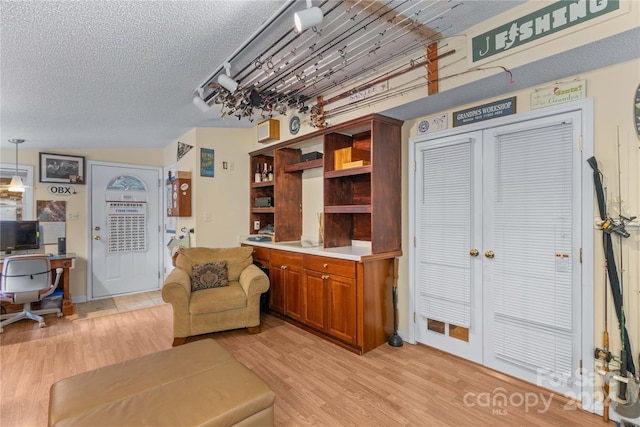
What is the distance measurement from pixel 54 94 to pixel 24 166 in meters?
2.44

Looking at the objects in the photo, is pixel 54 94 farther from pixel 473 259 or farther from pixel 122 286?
pixel 473 259

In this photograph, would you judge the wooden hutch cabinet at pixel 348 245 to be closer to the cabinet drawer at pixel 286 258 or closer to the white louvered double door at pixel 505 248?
the cabinet drawer at pixel 286 258

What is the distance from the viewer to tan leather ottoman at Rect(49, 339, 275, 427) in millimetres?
1396

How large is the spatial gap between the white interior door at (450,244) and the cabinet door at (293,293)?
1256 mm

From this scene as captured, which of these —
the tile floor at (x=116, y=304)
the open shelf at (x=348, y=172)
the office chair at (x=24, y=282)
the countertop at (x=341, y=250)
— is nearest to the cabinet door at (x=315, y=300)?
the countertop at (x=341, y=250)

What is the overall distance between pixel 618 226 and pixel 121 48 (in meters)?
3.33

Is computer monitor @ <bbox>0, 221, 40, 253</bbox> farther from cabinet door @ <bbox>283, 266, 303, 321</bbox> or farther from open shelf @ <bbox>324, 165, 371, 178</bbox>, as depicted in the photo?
open shelf @ <bbox>324, 165, 371, 178</bbox>

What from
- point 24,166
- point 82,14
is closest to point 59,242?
point 24,166

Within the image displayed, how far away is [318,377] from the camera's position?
8.15 ft

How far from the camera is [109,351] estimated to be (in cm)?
300

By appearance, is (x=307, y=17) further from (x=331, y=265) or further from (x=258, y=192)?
(x=258, y=192)

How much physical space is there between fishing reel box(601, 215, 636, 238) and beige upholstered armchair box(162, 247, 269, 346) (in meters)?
2.84

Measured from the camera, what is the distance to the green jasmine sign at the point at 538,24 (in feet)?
5.65

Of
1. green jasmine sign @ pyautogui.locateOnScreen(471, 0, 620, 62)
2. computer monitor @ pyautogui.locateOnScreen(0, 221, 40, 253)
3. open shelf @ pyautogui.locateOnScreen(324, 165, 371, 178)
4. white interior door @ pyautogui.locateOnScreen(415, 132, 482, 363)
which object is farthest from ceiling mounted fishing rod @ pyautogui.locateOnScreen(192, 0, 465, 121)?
computer monitor @ pyautogui.locateOnScreen(0, 221, 40, 253)
